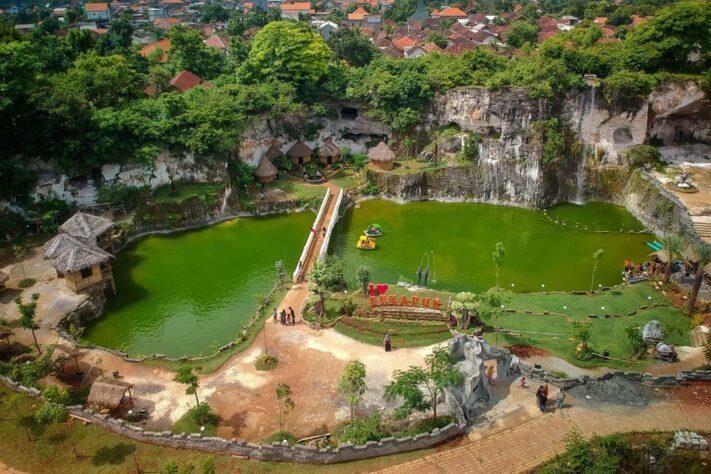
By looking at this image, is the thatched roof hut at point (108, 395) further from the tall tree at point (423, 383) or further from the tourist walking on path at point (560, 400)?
the tourist walking on path at point (560, 400)

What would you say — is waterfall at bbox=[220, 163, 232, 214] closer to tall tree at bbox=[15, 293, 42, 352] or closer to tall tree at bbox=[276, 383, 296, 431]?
tall tree at bbox=[15, 293, 42, 352]

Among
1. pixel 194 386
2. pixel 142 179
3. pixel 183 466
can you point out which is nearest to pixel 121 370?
pixel 194 386

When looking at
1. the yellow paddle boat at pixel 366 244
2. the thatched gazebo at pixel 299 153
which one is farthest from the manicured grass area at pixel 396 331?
the thatched gazebo at pixel 299 153

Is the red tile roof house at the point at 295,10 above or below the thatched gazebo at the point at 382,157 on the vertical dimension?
above

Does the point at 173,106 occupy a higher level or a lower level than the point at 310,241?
higher

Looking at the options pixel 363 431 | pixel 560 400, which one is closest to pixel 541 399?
pixel 560 400

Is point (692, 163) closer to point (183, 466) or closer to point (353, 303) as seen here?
point (353, 303)

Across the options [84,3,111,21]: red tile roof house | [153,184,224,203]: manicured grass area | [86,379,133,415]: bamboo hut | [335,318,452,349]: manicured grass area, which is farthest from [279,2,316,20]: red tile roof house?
[86,379,133,415]: bamboo hut

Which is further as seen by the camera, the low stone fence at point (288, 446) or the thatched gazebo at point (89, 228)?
the thatched gazebo at point (89, 228)
